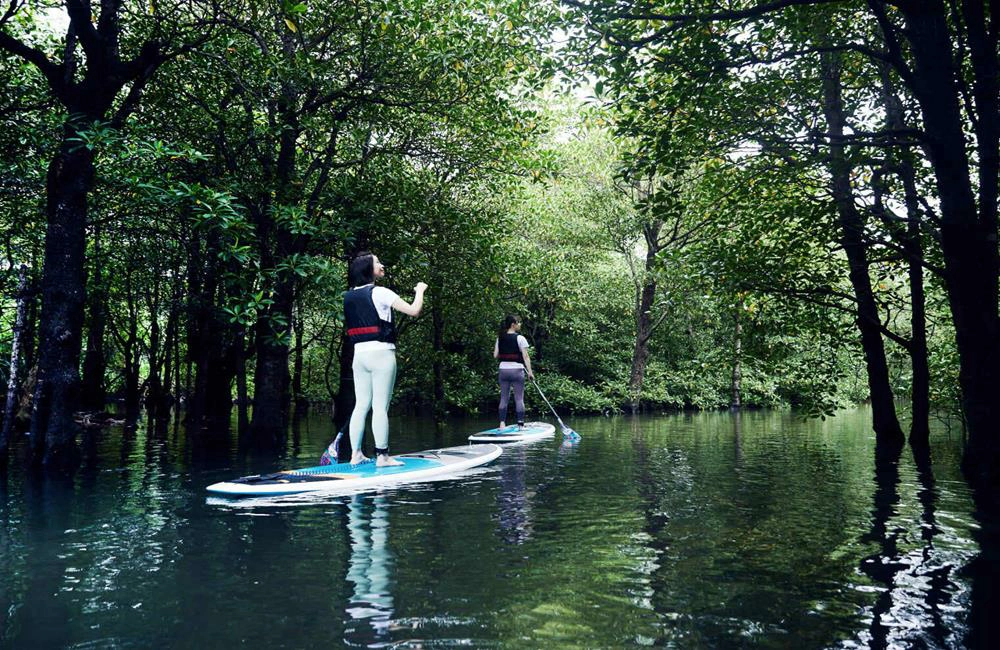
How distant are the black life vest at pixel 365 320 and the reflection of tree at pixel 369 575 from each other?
250 centimetres

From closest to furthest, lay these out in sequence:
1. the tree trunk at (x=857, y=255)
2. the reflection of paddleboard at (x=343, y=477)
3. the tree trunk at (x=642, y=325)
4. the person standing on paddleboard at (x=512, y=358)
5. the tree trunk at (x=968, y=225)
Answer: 1. the reflection of paddleboard at (x=343, y=477)
2. the tree trunk at (x=968, y=225)
3. the tree trunk at (x=857, y=255)
4. the person standing on paddleboard at (x=512, y=358)
5. the tree trunk at (x=642, y=325)

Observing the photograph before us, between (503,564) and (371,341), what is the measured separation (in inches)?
186

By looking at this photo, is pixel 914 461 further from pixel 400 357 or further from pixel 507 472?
pixel 400 357

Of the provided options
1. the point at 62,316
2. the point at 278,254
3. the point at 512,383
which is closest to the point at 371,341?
the point at 62,316

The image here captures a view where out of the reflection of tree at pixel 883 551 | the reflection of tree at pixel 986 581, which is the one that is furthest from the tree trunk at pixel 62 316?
the reflection of tree at pixel 986 581

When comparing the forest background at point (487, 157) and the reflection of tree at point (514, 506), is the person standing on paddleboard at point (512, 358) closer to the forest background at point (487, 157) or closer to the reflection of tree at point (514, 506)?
the forest background at point (487, 157)

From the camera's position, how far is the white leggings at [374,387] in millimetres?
9164

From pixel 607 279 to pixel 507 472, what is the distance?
876 inches

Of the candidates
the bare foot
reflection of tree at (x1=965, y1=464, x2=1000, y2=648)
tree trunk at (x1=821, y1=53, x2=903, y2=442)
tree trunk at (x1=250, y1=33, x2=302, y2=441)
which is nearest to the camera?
reflection of tree at (x1=965, y1=464, x2=1000, y2=648)

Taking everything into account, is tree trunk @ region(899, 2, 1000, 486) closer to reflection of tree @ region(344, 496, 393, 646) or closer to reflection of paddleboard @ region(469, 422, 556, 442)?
reflection of tree @ region(344, 496, 393, 646)

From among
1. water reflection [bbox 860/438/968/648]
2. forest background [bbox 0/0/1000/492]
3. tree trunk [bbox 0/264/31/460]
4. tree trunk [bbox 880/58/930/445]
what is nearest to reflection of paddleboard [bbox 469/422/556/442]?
forest background [bbox 0/0/1000/492]

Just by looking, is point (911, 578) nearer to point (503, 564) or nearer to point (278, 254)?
point (503, 564)

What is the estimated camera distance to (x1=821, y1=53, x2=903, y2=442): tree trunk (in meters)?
11.9

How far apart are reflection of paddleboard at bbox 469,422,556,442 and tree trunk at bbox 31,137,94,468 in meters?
7.52
